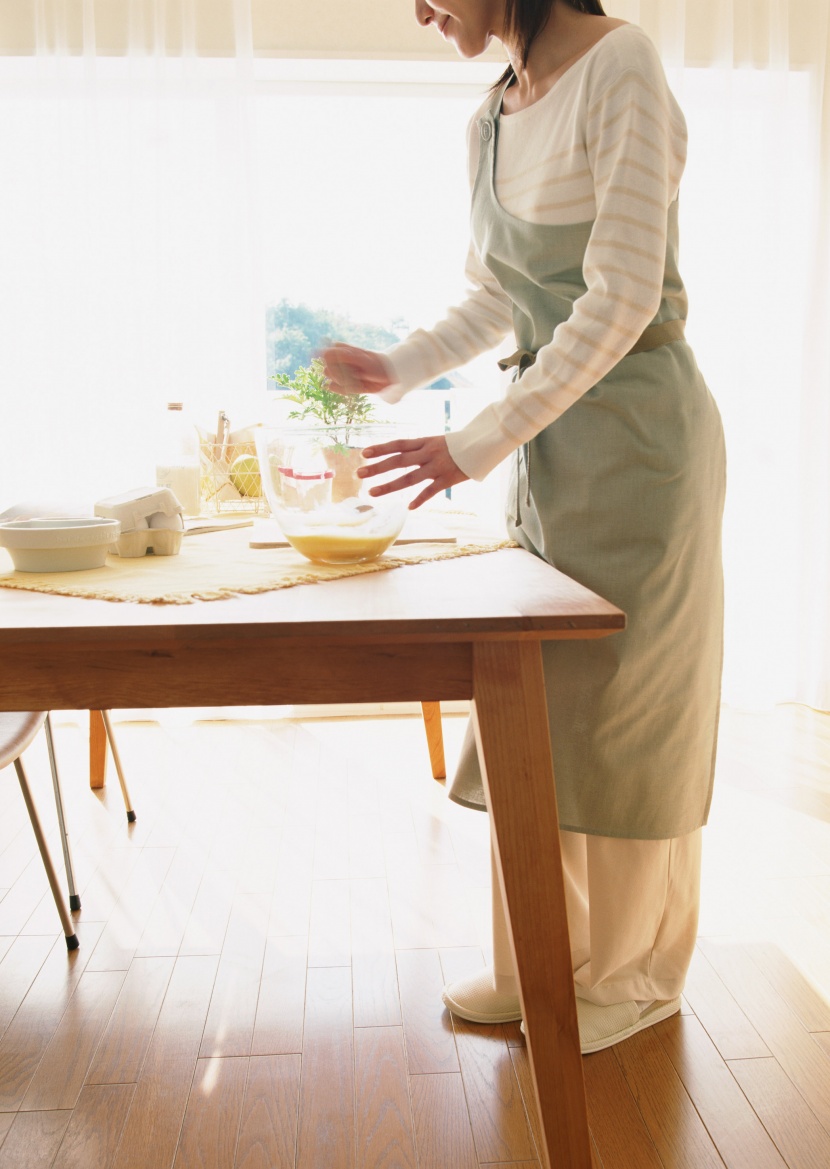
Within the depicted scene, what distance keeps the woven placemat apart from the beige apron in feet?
0.50

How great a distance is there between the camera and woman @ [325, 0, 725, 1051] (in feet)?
3.56

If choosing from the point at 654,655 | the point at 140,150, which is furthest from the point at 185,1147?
the point at 140,150

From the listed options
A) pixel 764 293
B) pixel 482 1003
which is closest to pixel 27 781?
pixel 482 1003

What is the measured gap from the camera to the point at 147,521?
52.2 inches

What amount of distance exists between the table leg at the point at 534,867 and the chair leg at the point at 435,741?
1503 mm

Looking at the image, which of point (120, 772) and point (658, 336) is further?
point (120, 772)

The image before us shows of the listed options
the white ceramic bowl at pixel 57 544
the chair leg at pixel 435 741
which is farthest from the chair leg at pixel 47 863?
the chair leg at pixel 435 741

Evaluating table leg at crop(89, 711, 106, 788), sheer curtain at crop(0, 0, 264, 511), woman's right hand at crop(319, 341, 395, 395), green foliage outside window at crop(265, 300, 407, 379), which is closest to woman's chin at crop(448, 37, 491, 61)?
woman's right hand at crop(319, 341, 395, 395)

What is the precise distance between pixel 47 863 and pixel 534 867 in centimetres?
100

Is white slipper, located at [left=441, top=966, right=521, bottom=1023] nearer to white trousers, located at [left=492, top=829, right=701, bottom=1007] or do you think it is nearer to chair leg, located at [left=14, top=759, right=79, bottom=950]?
white trousers, located at [left=492, top=829, right=701, bottom=1007]

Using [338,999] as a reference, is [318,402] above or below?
above

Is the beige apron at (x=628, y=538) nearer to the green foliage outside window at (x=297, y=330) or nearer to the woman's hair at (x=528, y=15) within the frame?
the woman's hair at (x=528, y=15)

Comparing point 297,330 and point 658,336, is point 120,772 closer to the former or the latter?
point 658,336

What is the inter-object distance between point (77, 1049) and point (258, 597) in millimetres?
863
